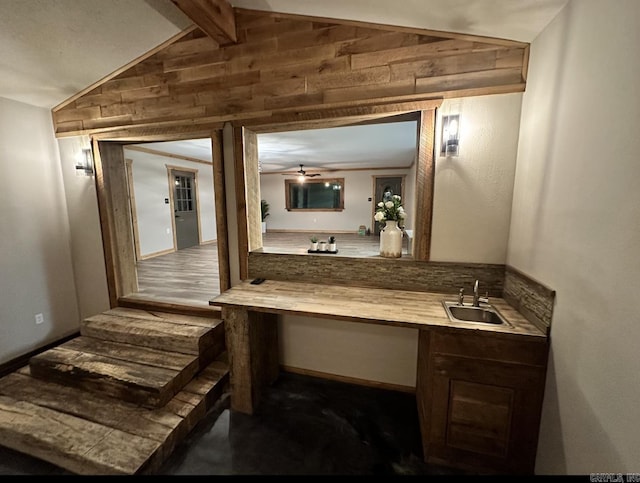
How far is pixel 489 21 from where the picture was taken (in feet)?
5.08

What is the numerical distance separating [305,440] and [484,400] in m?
1.20

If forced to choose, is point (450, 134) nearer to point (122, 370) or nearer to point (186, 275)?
point (122, 370)


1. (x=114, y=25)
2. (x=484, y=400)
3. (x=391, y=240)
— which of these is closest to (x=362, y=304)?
(x=391, y=240)

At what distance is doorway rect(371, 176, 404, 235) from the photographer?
27.0 ft

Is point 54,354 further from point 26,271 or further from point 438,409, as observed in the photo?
point 438,409

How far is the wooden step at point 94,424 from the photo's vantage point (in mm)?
1545

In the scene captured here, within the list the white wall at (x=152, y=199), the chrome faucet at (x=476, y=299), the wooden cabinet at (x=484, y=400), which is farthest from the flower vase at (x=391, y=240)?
the white wall at (x=152, y=199)

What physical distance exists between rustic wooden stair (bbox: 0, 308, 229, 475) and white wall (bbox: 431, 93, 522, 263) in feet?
7.11

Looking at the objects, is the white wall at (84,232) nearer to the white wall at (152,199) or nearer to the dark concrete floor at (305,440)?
the dark concrete floor at (305,440)

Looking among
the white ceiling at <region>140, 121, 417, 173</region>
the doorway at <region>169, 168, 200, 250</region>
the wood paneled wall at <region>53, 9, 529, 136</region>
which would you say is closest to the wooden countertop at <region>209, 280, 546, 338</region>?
the wood paneled wall at <region>53, 9, 529, 136</region>

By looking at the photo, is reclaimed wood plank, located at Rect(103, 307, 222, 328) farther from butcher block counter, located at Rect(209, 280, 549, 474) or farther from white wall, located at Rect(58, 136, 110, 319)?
butcher block counter, located at Rect(209, 280, 549, 474)

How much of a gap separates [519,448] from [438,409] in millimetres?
474

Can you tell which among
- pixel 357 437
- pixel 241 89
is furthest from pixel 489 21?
pixel 357 437

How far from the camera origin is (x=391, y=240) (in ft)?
7.18
